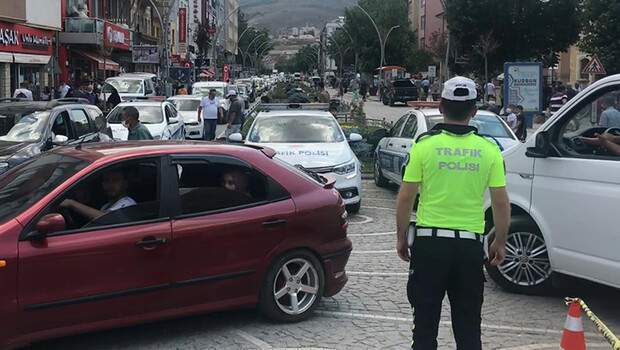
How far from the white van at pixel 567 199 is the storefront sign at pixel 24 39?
24206 mm

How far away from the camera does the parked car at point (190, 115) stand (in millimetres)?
24045

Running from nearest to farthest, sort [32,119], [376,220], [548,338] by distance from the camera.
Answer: [548,338], [376,220], [32,119]

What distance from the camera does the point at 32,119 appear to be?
1143 cm

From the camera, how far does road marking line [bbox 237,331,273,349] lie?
17.5 ft

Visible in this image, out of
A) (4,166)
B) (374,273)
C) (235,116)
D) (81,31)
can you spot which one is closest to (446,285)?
(374,273)

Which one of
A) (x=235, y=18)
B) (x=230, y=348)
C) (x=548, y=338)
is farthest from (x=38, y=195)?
(x=235, y=18)

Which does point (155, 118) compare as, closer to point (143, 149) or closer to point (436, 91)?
point (143, 149)

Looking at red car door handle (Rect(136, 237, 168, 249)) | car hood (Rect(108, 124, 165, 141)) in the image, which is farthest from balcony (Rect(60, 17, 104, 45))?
red car door handle (Rect(136, 237, 168, 249))

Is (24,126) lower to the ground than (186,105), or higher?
lower

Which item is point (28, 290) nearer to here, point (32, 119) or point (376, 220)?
point (376, 220)

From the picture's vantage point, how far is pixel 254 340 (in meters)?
5.47

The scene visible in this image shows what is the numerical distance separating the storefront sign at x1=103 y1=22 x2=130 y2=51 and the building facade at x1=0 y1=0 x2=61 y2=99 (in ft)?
15.6

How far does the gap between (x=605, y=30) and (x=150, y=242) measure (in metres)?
27.6

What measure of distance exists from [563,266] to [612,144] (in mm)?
1086
